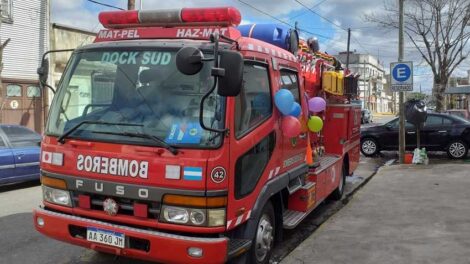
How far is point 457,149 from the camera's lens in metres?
16.2

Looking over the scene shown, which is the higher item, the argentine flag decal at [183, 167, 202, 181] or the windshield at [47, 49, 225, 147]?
the windshield at [47, 49, 225, 147]

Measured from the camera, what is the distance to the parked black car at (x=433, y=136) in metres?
16.2

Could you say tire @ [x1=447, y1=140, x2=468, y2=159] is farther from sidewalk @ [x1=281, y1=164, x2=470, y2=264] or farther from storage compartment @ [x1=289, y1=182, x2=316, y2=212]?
storage compartment @ [x1=289, y1=182, x2=316, y2=212]

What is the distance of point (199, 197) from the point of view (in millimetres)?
4113

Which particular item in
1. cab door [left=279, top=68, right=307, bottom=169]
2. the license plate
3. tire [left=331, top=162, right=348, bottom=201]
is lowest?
tire [left=331, top=162, right=348, bottom=201]

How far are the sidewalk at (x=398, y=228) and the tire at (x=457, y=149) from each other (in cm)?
559

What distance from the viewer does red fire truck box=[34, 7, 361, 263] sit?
414 centimetres

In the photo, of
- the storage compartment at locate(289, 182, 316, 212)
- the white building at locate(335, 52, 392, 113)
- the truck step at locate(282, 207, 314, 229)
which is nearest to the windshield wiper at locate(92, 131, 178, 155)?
the truck step at locate(282, 207, 314, 229)

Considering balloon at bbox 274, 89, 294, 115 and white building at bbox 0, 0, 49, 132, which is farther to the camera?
white building at bbox 0, 0, 49, 132

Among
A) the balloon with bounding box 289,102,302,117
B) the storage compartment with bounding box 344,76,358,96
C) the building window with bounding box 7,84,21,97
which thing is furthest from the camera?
the building window with bounding box 7,84,21,97

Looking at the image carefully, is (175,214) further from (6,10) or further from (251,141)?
(6,10)

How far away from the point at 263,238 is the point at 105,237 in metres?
1.59

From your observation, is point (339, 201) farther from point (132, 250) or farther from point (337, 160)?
point (132, 250)

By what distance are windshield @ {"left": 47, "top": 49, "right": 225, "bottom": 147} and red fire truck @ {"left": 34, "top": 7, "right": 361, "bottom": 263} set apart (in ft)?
0.03
